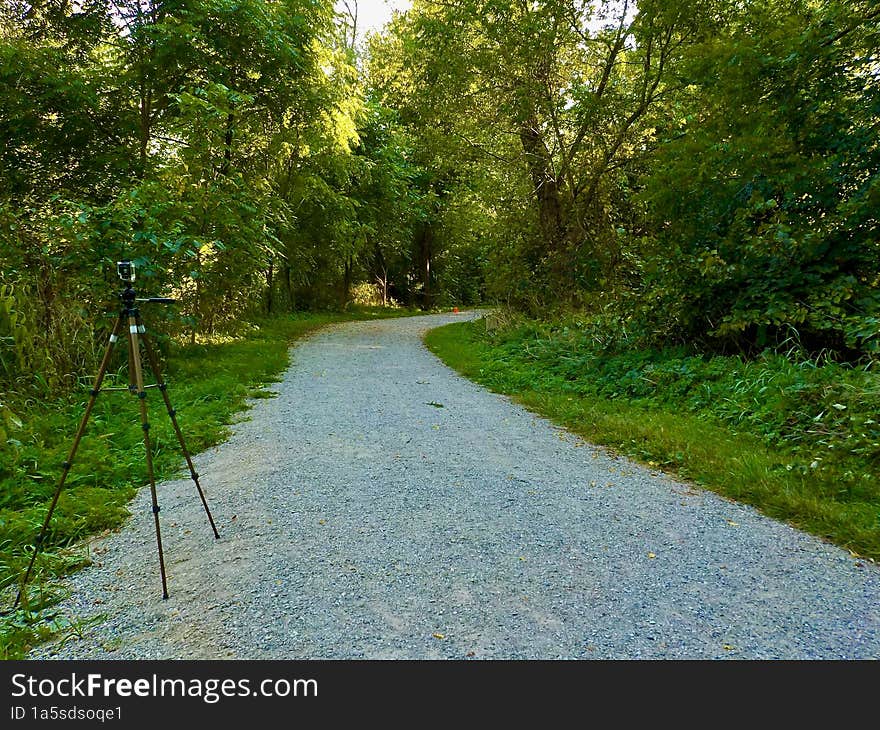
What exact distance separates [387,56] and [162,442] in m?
20.3

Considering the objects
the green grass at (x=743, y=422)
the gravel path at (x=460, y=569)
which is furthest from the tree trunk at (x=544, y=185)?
the gravel path at (x=460, y=569)

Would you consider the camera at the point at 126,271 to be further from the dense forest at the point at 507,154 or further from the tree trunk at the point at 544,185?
the tree trunk at the point at 544,185

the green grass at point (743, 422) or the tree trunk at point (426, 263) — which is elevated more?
the tree trunk at point (426, 263)

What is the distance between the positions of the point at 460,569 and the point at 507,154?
1159cm

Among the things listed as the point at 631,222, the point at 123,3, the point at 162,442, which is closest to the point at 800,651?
the point at 162,442

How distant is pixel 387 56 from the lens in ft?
67.8

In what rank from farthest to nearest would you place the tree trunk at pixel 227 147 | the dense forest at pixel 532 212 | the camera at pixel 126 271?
the tree trunk at pixel 227 147, the dense forest at pixel 532 212, the camera at pixel 126 271

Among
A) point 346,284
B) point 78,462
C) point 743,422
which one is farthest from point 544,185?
point 346,284

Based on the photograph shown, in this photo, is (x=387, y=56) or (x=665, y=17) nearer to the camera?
(x=665, y=17)

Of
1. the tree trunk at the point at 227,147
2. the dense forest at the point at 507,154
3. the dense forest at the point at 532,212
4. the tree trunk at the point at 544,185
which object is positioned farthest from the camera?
the tree trunk at the point at 544,185

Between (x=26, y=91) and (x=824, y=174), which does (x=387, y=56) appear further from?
(x=824, y=174)

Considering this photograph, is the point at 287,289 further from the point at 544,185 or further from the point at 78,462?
the point at 78,462

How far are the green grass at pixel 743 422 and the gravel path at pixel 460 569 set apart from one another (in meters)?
0.26

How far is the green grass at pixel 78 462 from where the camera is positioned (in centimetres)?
251
